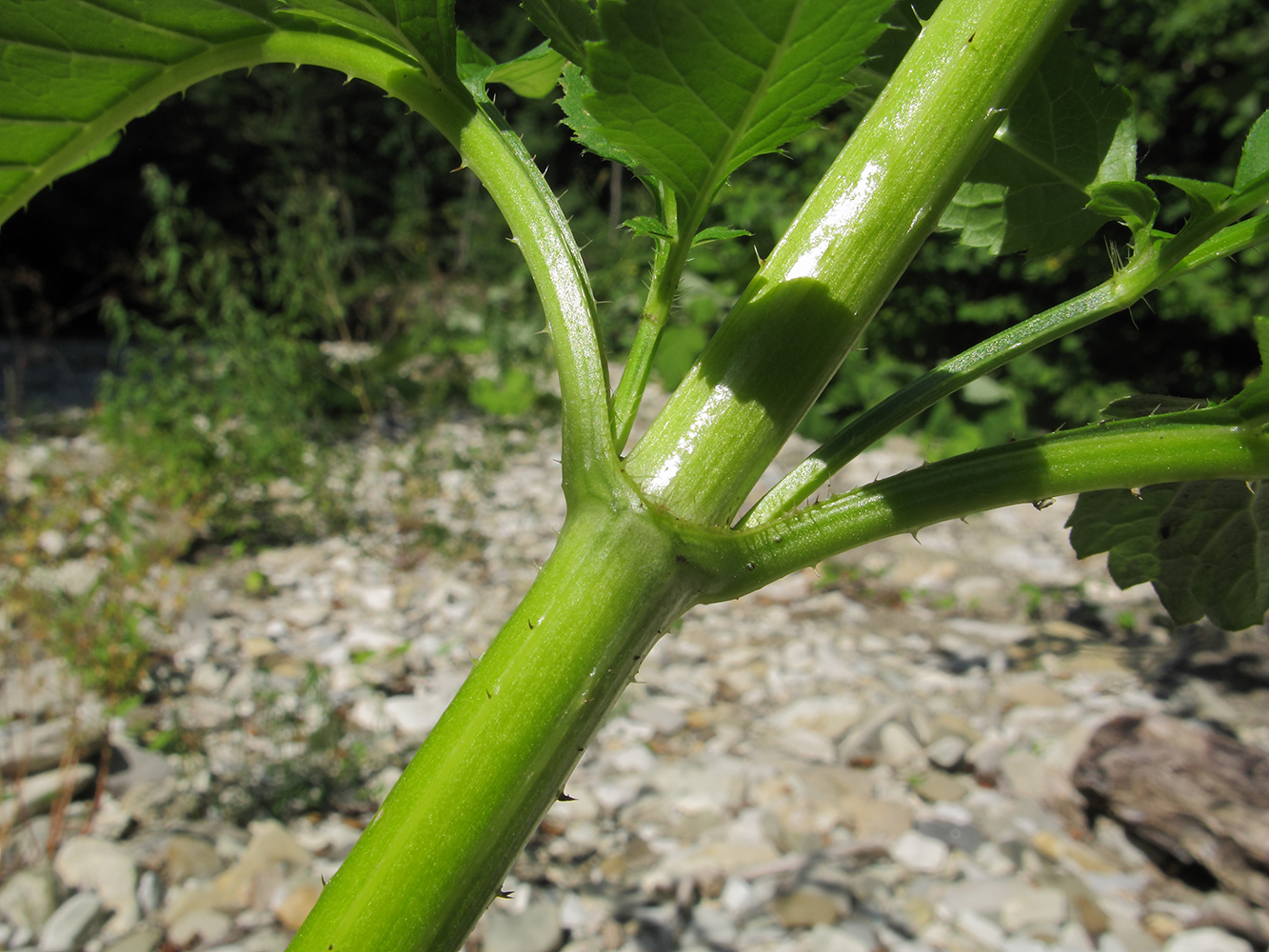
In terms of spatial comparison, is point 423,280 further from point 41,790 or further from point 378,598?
point 41,790

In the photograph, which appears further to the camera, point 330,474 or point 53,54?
point 330,474

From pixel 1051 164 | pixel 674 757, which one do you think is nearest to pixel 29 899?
pixel 674 757

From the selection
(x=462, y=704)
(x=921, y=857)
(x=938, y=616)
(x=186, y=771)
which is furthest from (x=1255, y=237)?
(x=938, y=616)

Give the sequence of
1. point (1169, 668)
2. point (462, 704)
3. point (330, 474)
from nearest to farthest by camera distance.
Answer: point (462, 704), point (1169, 668), point (330, 474)

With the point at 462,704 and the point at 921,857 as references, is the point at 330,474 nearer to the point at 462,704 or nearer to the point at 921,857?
the point at 921,857

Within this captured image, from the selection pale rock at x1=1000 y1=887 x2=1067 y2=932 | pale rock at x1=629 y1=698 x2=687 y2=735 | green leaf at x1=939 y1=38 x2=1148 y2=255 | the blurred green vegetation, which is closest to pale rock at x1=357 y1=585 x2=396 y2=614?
the blurred green vegetation

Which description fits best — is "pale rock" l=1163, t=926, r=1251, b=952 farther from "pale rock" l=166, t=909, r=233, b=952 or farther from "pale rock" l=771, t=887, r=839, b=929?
"pale rock" l=166, t=909, r=233, b=952
